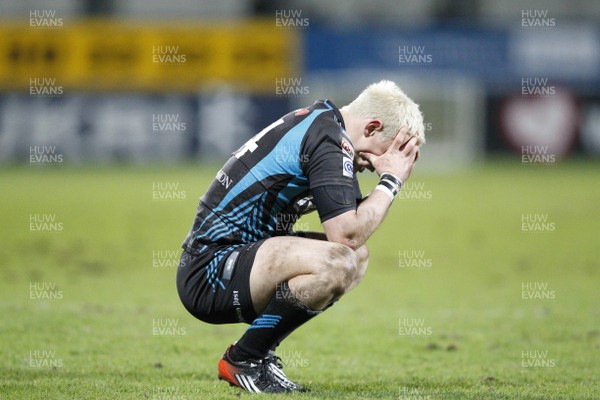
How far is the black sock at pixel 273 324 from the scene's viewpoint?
5.39 meters

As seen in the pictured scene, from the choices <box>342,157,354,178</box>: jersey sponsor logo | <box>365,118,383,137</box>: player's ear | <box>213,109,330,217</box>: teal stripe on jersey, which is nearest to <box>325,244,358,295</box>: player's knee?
<box>342,157,354,178</box>: jersey sponsor logo

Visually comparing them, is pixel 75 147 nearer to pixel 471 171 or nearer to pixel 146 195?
pixel 146 195

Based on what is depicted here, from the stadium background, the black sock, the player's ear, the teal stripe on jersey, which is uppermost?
the player's ear

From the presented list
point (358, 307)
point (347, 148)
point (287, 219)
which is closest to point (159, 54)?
point (358, 307)

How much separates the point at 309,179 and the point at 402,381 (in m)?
1.63

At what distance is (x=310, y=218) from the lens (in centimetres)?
1606

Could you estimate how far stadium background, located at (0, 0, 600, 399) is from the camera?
22.8ft

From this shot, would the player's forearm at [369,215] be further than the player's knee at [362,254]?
No

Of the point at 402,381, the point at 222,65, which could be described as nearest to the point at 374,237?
the point at 402,381

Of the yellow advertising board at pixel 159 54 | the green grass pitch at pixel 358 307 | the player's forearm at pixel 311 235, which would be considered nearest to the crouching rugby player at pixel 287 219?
the player's forearm at pixel 311 235

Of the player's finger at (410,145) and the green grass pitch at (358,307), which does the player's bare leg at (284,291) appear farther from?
the player's finger at (410,145)

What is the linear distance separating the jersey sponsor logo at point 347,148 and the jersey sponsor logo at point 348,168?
0.04 meters

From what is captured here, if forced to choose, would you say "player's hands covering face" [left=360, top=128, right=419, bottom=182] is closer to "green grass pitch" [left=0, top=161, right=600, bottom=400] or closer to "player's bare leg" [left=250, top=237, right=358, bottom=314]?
"player's bare leg" [left=250, top=237, right=358, bottom=314]

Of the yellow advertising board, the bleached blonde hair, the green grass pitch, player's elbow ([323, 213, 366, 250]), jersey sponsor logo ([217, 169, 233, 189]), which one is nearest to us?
player's elbow ([323, 213, 366, 250])
